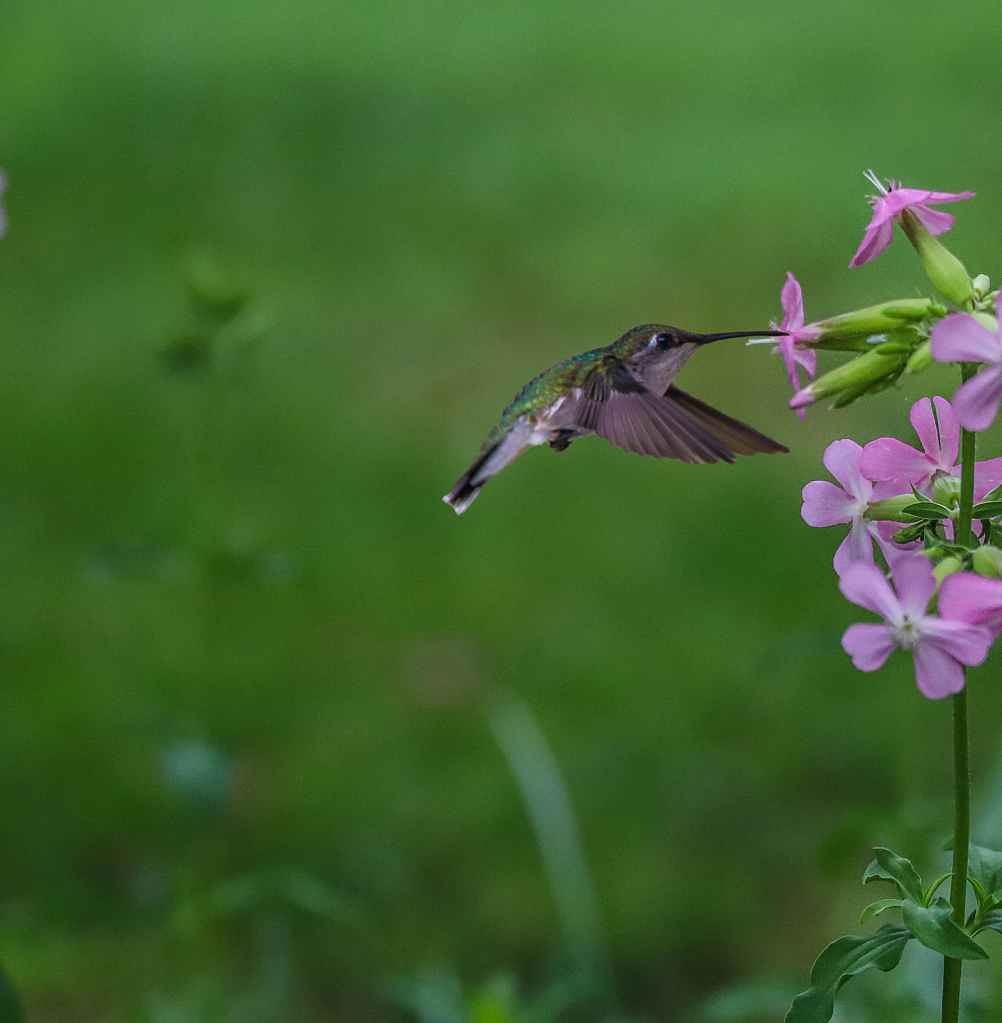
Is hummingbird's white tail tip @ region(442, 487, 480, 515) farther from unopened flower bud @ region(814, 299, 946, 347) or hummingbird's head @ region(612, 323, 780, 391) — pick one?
unopened flower bud @ region(814, 299, 946, 347)

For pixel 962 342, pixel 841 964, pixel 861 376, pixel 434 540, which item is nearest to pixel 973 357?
pixel 962 342

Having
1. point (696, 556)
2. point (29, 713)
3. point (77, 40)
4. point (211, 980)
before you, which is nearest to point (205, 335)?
point (211, 980)

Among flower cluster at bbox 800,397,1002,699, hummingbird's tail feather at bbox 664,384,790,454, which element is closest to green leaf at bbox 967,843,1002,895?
A: flower cluster at bbox 800,397,1002,699

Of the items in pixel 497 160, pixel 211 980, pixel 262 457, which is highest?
pixel 497 160

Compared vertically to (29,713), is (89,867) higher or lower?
lower

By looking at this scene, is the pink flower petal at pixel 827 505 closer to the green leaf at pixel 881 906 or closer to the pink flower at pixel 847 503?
the pink flower at pixel 847 503

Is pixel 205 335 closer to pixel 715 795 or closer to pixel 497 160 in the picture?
pixel 715 795
